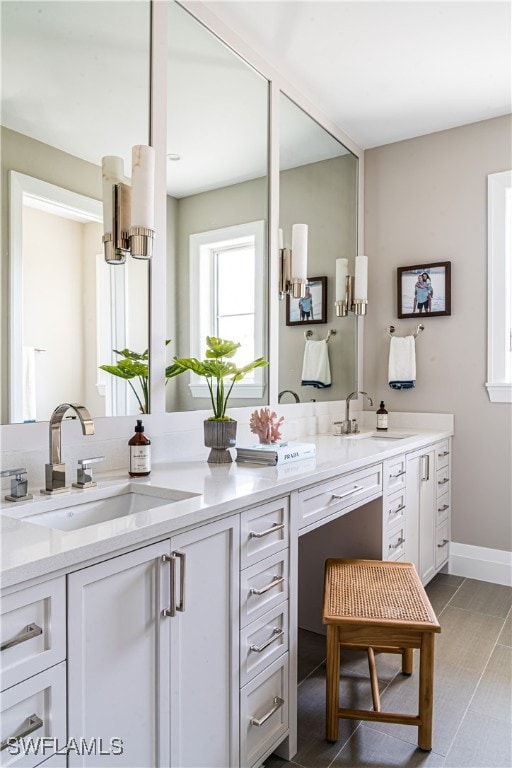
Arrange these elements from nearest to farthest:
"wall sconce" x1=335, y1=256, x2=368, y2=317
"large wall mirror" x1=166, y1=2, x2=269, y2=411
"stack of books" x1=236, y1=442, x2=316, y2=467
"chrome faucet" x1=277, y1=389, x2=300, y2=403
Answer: "stack of books" x1=236, y1=442, x2=316, y2=467 → "large wall mirror" x1=166, y1=2, x2=269, y2=411 → "chrome faucet" x1=277, y1=389, x2=300, y2=403 → "wall sconce" x1=335, y1=256, x2=368, y2=317

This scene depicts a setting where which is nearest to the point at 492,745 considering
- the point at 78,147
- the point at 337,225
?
the point at 78,147

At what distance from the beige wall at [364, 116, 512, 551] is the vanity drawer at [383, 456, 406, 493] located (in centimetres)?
90

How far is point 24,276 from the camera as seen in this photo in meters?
1.47

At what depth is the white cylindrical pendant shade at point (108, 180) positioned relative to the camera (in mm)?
1684

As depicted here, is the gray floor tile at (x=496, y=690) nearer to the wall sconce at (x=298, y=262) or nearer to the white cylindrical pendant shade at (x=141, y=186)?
the wall sconce at (x=298, y=262)

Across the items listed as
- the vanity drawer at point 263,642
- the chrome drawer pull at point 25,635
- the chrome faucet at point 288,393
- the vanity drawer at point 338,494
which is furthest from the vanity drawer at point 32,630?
the chrome faucet at point 288,393

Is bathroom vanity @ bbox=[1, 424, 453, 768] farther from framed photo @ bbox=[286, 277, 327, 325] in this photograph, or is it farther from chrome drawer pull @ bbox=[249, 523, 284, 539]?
framed photo @ bbox=[286, 277, 327, 325]

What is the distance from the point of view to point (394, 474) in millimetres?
2344

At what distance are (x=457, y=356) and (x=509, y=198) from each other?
98cm

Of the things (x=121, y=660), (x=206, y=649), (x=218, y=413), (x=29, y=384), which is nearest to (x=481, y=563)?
(x=218, y=413)

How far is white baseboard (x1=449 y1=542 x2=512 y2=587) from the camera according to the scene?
2.98 metres

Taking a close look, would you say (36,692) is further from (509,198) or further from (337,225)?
(509,198)

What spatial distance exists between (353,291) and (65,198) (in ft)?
6.48

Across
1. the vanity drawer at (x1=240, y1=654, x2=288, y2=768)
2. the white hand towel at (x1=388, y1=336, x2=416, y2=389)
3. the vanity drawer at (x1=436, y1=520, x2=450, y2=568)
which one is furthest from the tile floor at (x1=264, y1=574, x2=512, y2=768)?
the white hand towel at (x1=388, y1=336, x2=416, y2=389)
